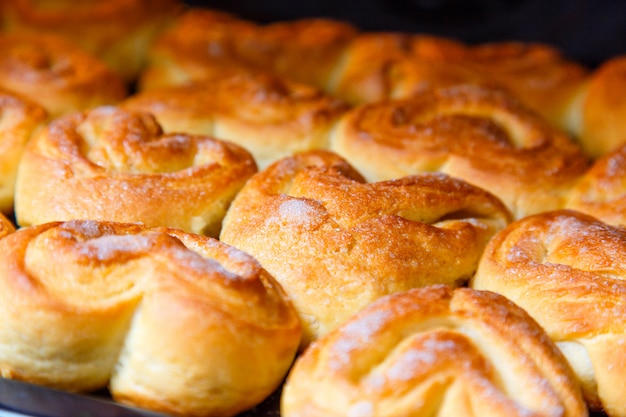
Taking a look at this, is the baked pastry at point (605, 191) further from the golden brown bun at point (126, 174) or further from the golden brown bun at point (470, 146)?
the golden brown bun at point (126, 174)

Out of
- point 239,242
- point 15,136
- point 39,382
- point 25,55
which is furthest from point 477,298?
point 25,55

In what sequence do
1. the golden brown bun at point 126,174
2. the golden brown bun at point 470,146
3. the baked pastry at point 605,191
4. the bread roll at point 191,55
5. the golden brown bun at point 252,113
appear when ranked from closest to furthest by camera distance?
the golden brown bun at point 126,174, the baked pastry at point 605,191, the golden brown bun at point 470,146, the golden brown bun at point 252,113, the bread roll at point 191,55

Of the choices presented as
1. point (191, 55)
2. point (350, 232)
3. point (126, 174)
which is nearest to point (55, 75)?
point (191, 55)

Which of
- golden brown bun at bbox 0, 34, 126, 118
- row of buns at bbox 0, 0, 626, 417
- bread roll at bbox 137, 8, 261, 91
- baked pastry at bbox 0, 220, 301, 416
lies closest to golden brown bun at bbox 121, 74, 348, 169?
row of buns at bbox 0, 0, 626, 417

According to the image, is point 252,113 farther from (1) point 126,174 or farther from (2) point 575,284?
(2) point 575,284

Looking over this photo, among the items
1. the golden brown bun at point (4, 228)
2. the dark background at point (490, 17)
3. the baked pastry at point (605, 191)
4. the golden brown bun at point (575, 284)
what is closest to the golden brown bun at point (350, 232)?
the golden brown bun at point (575, 284)

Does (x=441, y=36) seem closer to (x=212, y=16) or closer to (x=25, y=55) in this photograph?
(x=212, y=16)

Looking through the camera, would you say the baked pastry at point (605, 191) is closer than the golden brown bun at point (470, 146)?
Yes
